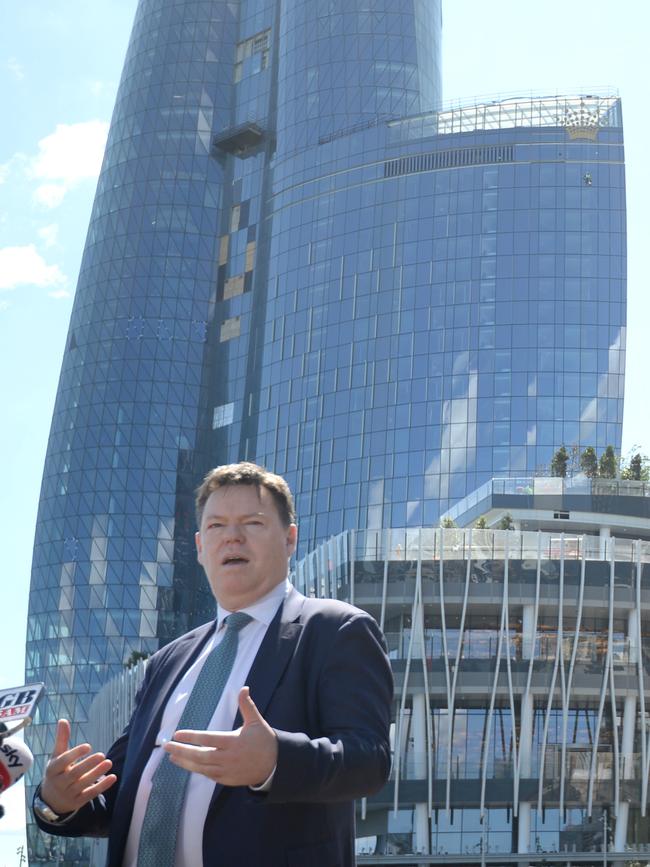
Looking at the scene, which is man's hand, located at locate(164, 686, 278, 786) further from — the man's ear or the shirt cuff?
the man's ear

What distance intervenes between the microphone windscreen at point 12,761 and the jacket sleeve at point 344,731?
1029mm

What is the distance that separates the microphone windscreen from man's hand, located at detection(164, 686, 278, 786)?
2.41 feet

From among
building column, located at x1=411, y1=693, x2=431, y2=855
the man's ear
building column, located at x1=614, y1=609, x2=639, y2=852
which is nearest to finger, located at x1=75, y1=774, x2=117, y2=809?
the man's ear

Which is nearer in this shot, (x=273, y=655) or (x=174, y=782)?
(x=174, y=782)

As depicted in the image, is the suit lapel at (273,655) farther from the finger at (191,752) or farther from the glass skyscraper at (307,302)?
the glass skyscraper at (307,302)

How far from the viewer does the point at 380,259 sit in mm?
114125

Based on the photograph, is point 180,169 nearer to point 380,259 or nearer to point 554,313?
point 380,259

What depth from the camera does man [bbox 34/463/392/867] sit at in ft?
16.6

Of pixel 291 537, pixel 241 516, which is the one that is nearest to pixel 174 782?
pixel 241 516

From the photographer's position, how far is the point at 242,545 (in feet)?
19.9

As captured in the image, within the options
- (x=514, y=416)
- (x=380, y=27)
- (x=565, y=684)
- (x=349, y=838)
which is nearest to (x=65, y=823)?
(x=349, y=838)

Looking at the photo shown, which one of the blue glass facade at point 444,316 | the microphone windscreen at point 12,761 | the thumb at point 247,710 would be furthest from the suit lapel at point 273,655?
the blue glass facade at point 444,316

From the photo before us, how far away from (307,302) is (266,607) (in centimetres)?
11151

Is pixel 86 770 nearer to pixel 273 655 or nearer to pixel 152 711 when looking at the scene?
pixel 152 711
